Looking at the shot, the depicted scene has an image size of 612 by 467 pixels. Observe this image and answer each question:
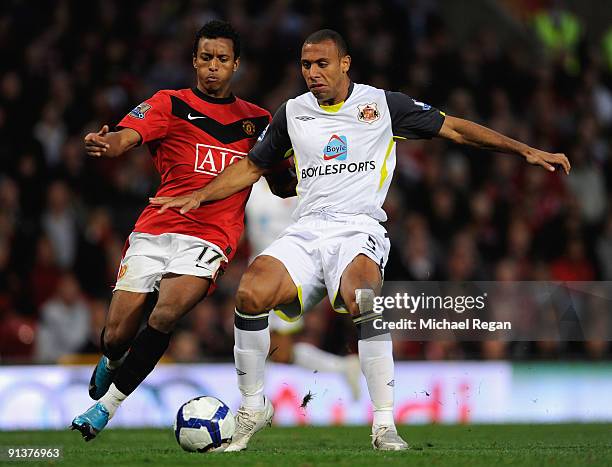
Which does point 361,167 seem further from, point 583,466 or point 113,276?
point 113,276

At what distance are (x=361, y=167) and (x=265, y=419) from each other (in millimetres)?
1519

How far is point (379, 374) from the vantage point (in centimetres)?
659

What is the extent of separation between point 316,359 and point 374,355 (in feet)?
14.3

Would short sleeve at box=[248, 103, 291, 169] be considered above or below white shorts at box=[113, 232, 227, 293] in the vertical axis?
above

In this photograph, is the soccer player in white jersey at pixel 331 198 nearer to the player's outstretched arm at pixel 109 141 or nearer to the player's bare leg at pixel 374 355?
the player's bare leg at pixel 374 355

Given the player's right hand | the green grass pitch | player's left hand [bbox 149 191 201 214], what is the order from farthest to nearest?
player's left hand [bbox 149 191 201 214], the player's right hand, the green grass pitch

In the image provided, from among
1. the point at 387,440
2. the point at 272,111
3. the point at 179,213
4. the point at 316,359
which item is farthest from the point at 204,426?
the point at 272,111

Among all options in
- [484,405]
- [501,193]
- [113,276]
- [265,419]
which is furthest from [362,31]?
[265,419]

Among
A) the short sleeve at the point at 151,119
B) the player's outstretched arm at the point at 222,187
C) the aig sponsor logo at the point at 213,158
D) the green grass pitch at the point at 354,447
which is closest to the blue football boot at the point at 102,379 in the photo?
the green grass pitch at the point at 354,447

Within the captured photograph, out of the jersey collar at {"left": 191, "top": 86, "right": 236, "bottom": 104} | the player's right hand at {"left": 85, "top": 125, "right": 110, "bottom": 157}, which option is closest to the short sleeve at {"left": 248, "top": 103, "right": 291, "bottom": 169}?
the jersey collar at {"left": 191, "top": 86, "right": 236, "bottom": 104}

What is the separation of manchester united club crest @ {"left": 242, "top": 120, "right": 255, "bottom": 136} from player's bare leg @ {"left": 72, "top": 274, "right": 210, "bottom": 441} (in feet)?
3.40

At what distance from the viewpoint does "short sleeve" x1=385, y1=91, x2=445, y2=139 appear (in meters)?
7.13

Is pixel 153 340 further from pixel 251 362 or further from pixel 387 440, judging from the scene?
pixel 387 440

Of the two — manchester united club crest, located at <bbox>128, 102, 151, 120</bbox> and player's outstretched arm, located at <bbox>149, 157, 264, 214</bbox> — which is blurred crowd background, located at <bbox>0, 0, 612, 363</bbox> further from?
manchester united club crest, located at <bbox>128, 102, 151, 120</bbox>
